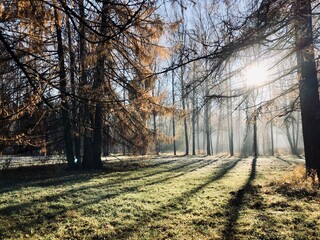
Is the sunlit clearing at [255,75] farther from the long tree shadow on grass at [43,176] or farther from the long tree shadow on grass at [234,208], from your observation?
the long tree shadow on grass at [43,176]

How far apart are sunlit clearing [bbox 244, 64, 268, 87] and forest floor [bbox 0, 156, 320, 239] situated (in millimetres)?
3041

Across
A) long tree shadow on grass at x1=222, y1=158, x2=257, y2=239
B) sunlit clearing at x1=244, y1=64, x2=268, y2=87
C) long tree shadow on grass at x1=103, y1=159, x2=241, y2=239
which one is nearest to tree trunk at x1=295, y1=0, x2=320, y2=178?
sunlit clearing at x1=244, y1=64, x2=268, y2=87

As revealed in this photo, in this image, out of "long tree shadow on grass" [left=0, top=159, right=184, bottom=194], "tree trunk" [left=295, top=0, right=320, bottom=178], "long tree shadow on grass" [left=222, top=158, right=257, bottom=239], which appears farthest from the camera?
"long tree shadow on grass" [left=0, top=159, right=184, bottom=194]

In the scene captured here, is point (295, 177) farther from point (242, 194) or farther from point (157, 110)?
point (157, 110)

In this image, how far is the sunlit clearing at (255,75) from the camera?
29.6ft

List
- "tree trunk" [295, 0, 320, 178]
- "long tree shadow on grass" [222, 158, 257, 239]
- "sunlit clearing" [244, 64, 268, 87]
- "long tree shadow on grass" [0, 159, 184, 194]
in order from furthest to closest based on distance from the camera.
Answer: "long tree shadow on grass" [0, 159, 184, 194]
"tree trunk" [295, 0, 320, 178]
"sunlit clearing" [244, 64, 268, 87]
"long tree shadow on grass" [222, 158, 257, 239]

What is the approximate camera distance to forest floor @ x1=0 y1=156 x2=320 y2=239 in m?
5.52

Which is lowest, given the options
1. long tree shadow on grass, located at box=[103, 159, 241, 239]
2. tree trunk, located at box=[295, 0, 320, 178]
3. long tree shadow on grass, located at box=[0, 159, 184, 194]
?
long tree shadow on grass, located at box=[103, 159, 241, 239]

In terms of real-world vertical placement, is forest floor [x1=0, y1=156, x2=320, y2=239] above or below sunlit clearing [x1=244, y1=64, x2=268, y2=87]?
below

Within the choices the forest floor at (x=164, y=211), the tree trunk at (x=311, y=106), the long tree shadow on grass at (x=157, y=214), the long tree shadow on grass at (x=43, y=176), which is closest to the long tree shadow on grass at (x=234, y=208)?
the forest floor at (x=164, y=211)

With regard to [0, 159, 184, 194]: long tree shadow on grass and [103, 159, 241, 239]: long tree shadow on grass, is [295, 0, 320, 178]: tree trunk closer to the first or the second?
[103, 159, 241, 239]: long tree shadow on grass

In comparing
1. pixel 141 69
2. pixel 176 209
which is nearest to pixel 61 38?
pixel 141 69

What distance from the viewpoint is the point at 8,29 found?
18.5 ft

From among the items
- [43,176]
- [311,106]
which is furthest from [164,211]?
[43,176]
